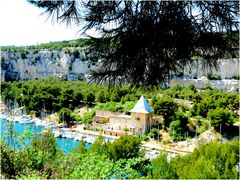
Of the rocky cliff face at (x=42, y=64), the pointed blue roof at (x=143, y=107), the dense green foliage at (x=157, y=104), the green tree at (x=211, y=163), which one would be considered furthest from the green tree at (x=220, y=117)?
the rocky cliff face at (x=42, y=64)

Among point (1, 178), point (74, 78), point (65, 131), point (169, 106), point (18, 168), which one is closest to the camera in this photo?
point (1, 178)

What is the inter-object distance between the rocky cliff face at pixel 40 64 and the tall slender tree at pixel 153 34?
21.5 m

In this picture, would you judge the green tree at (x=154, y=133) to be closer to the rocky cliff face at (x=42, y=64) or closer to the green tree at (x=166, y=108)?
the green tree at (x=166, y=108)

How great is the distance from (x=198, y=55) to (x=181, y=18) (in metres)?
0.15

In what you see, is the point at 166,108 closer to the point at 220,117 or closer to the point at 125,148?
the point at 220,117

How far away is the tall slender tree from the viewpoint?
103 centimetres

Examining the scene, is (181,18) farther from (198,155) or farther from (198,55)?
(198,155)

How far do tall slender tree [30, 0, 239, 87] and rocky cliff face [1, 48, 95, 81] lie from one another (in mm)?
21499

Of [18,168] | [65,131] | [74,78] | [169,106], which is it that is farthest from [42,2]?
[74,78]

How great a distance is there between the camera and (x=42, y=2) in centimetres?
107

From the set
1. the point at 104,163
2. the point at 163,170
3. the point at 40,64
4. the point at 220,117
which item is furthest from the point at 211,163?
the point at 40,64

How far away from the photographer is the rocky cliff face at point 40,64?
23.2 meters

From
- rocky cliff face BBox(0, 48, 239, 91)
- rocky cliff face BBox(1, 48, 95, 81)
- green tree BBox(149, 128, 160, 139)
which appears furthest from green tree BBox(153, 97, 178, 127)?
rocky cliff face BBox(1, 48, 95, 81)

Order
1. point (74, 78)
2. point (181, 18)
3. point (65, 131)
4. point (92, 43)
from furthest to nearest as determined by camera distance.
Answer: point (74, 78) < point (65, 131) < point (92, 43) < point (181, 18)
